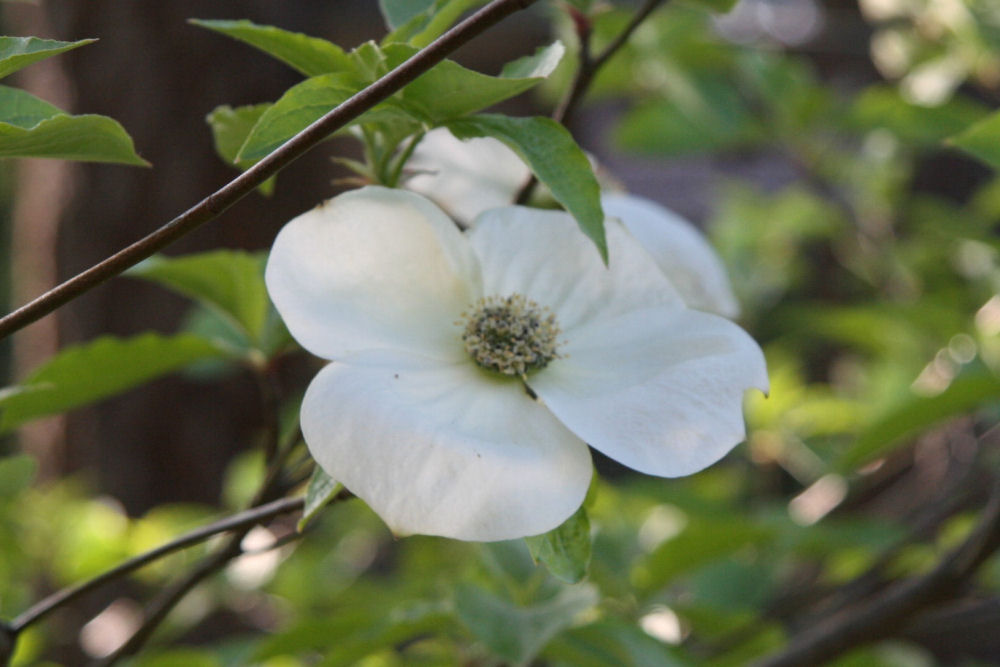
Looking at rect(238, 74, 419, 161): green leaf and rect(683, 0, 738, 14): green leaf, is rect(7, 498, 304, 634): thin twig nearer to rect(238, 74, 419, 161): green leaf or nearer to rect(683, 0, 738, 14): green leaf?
rect(238, 74, 419, 161): green leaf

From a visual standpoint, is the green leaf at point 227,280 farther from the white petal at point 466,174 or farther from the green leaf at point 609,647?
the green leaf at point 609,647

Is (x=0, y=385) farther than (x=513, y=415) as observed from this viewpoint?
Yes

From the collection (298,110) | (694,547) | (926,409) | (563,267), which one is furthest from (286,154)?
(926,409)

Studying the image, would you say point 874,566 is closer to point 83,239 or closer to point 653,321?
point 653,321

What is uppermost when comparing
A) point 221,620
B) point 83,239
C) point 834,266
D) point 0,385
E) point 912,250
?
point 83,239

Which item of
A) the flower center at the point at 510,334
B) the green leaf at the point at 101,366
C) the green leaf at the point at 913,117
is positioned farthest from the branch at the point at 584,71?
the green leaf at the point at 913,117

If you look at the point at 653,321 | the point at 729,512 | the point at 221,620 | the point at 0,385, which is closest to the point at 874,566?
the point at 729,512

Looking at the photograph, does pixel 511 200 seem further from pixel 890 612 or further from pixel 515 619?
pixel 890 612
